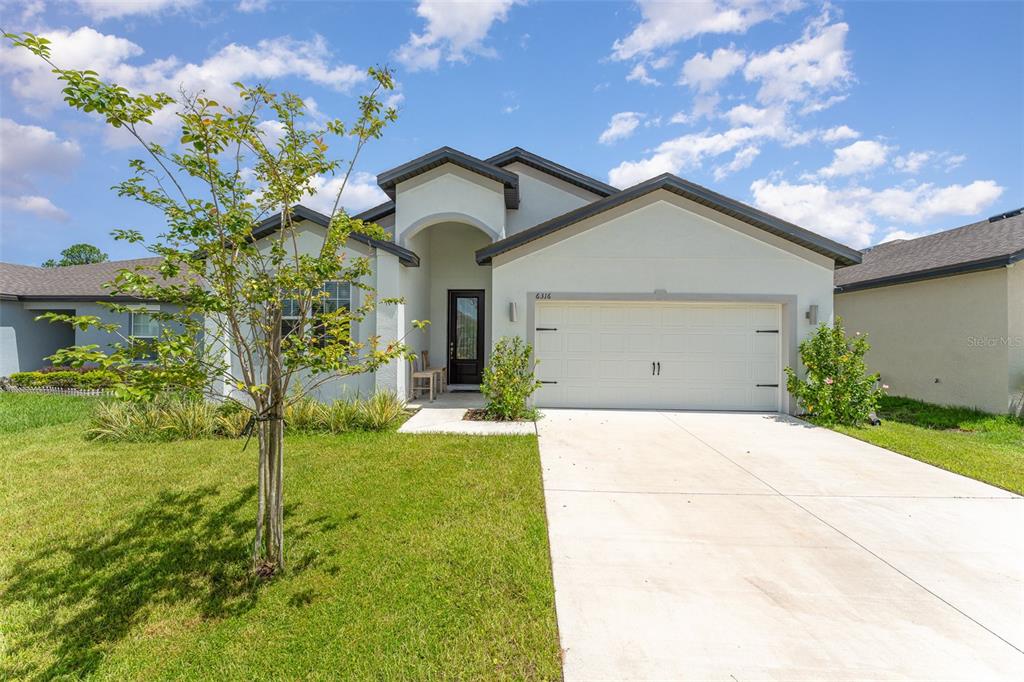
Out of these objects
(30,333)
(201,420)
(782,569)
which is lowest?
(782,569)

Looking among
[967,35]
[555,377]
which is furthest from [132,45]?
[967,35]

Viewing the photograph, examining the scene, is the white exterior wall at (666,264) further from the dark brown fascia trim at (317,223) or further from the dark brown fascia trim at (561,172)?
the dark brown fascia trim at (561,172)

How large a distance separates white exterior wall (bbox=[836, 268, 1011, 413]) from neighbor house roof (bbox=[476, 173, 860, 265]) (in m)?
3.93

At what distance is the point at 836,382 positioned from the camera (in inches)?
339

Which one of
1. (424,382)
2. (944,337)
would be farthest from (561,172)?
(944,337)

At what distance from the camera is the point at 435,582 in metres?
3.20

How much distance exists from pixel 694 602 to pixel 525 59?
1105 cm

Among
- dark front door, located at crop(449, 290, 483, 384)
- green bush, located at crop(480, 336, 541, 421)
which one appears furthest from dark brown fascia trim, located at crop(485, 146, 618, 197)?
green bush, located at crop(480, 336, 541, 421)

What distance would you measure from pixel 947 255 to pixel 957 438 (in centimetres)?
653

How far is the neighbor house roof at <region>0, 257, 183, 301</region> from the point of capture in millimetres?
15031

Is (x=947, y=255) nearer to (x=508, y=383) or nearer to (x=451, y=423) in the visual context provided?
(x=508, y=383)

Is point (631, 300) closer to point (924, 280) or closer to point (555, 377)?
point (555, 377)

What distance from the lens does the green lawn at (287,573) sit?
8.34 ft

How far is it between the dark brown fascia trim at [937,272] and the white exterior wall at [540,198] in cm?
796
